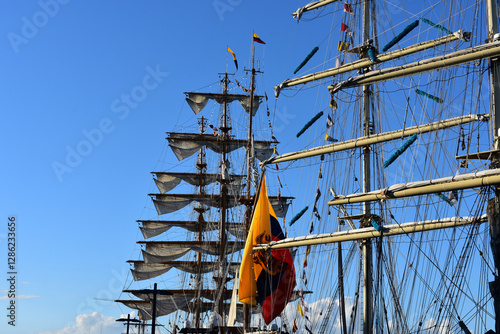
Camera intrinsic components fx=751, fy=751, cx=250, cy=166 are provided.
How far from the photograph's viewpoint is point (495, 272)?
2588 centimetres

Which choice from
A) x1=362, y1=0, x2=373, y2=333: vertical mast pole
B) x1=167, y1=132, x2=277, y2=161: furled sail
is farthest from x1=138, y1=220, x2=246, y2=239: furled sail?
x1=362, y1=0, x2=373, y2=333: vertical mast pole

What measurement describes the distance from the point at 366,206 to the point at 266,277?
26.6 feet

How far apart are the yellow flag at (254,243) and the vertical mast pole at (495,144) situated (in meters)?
17.9

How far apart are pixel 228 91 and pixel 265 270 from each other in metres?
26.1

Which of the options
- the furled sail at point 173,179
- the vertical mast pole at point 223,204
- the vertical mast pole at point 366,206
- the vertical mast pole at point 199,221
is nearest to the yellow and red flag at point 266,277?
the vertical mast pole at point 366,206

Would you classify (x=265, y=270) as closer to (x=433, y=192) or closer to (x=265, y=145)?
(x=433, y=192)

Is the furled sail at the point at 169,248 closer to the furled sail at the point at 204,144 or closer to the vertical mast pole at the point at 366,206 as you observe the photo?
the furled sail at the point at 204,144

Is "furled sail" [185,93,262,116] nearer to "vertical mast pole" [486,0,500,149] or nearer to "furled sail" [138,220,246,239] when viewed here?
"furled sail" [138,220,246,239]

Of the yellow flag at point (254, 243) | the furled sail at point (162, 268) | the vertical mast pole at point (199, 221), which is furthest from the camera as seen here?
the furled sail at point (162, 268)

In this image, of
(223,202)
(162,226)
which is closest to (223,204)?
(223,202)

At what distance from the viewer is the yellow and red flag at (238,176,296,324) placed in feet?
137

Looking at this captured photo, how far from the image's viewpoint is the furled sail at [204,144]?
63000mm

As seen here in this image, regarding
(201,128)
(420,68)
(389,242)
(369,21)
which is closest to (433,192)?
(420,68)

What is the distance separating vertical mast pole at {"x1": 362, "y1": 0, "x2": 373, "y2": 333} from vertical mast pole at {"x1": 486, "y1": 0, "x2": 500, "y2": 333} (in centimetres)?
1013
